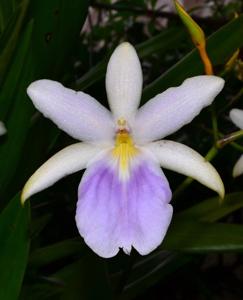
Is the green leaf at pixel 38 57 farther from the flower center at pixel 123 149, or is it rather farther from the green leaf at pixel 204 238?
the green leaf at pixel 204 238

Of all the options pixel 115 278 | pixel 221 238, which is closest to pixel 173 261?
pixel 115 278

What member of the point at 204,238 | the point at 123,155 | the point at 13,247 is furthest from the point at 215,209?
the point at 13,247

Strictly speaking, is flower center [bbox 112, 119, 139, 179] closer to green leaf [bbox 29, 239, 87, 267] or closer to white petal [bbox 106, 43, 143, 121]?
white petal [bbox 106, 43, 143, 121]

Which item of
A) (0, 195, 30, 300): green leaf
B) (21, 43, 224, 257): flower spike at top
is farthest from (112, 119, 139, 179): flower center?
(0, 195, 30, 300): green leaf

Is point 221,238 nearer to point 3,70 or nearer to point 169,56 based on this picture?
point 3,70

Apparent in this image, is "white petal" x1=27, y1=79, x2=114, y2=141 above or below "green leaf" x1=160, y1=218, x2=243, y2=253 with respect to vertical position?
above

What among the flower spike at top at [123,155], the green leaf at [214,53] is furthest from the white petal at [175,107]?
the green leaf at [214,53]

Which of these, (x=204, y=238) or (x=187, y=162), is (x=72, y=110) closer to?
(x=187, y=162)
